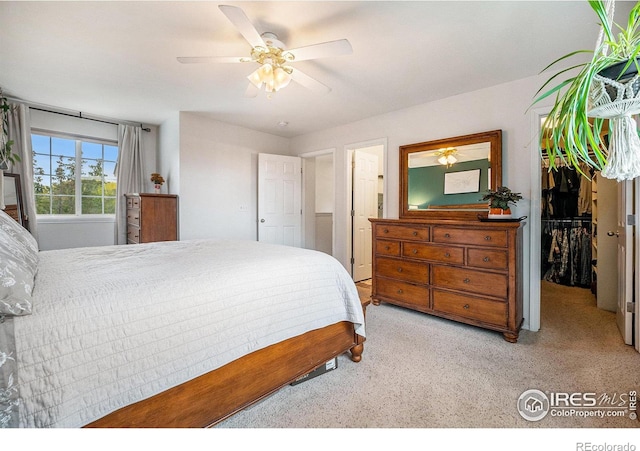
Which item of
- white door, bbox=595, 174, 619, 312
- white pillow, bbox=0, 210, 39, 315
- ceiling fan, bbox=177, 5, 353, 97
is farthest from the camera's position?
white door, bbox=595, 174, 619, 312

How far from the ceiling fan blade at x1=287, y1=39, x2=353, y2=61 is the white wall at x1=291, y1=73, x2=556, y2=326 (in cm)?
184

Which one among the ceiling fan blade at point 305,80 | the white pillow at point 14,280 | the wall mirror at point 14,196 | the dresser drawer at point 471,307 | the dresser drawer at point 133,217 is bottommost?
the dresser drawer at point 471,307

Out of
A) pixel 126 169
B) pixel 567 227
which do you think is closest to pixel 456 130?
pixel 567 227

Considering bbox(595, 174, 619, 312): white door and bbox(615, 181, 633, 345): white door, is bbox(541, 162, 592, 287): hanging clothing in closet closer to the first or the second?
bbox(595, 174, 619, 312): white door

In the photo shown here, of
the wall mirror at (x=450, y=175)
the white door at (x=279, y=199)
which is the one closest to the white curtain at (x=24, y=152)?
the white door at (x=279, y=199)

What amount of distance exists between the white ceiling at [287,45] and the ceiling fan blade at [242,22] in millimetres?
206

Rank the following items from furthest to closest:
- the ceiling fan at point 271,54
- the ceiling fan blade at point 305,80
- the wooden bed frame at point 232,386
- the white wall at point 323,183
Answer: the white wall at point 323,183 < the ceiling fan blade at point 305,80 < the ceiling fan at point 271,54 < the wooden bed frame at point 232,386

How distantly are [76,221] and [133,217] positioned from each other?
0.84 metres

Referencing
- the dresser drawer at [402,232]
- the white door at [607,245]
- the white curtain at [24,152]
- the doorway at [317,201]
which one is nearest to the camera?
the dresser drawer at [402,232]

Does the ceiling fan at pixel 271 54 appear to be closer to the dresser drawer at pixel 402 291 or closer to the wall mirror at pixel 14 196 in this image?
the dresser drawer at pixel 402 291

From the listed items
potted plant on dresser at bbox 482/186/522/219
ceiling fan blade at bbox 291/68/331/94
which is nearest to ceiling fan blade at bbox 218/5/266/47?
ceiling fan blade at bbox 291/68/331/94

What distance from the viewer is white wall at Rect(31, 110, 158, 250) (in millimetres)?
3611

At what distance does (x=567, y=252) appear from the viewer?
408 cm

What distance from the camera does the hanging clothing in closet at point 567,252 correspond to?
13.0 ft
